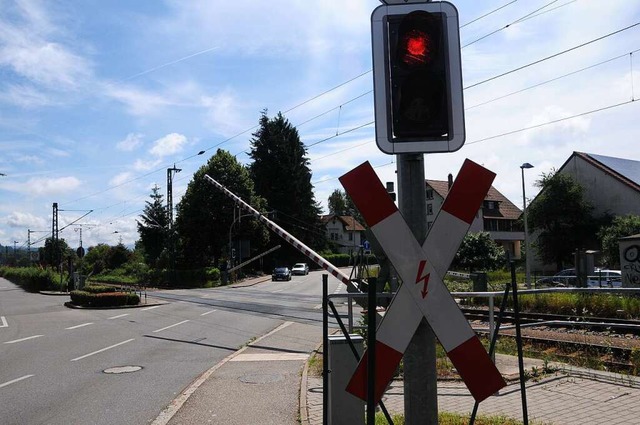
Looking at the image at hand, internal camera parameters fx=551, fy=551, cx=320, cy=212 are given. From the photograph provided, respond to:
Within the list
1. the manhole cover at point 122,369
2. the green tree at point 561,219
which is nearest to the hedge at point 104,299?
the manhole cover at point 122,369

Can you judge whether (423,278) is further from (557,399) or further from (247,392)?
(247,392)

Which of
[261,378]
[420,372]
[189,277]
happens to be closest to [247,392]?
[261,378]

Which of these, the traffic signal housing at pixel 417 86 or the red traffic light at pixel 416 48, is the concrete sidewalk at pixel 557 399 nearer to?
the traffic signal housing at pixel 417 86

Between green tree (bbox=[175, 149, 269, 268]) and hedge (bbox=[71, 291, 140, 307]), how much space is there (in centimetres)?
3067

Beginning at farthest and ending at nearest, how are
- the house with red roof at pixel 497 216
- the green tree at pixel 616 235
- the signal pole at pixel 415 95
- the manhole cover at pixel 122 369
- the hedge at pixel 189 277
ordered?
1. the house with red roof at pixel 497 216
2. the hedge at pixel 189 277
3. the green tree at pixel 616 235
4. the manhole cover at pixel 122 369
5. the signal pole at pixel 415 95

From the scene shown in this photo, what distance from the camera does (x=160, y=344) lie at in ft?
49.3

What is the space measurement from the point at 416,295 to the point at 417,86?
1205 millimetres

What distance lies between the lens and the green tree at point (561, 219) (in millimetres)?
47000

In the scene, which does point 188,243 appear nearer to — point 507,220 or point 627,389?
point 507,220

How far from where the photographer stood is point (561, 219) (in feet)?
155

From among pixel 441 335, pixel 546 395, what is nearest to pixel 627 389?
pixel 546 395

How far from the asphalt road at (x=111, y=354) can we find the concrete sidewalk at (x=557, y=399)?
118 inches

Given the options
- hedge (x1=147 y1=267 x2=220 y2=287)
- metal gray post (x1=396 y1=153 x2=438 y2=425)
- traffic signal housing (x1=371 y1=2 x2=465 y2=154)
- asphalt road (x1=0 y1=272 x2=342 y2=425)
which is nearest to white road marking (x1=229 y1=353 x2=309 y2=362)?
asphalt road (x1=0 y1=272 x2=342 y2=425)

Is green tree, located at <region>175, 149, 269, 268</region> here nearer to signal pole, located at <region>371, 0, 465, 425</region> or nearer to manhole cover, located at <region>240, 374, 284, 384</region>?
manhole cover, located at <region>240, 374, 284, 384</region>
